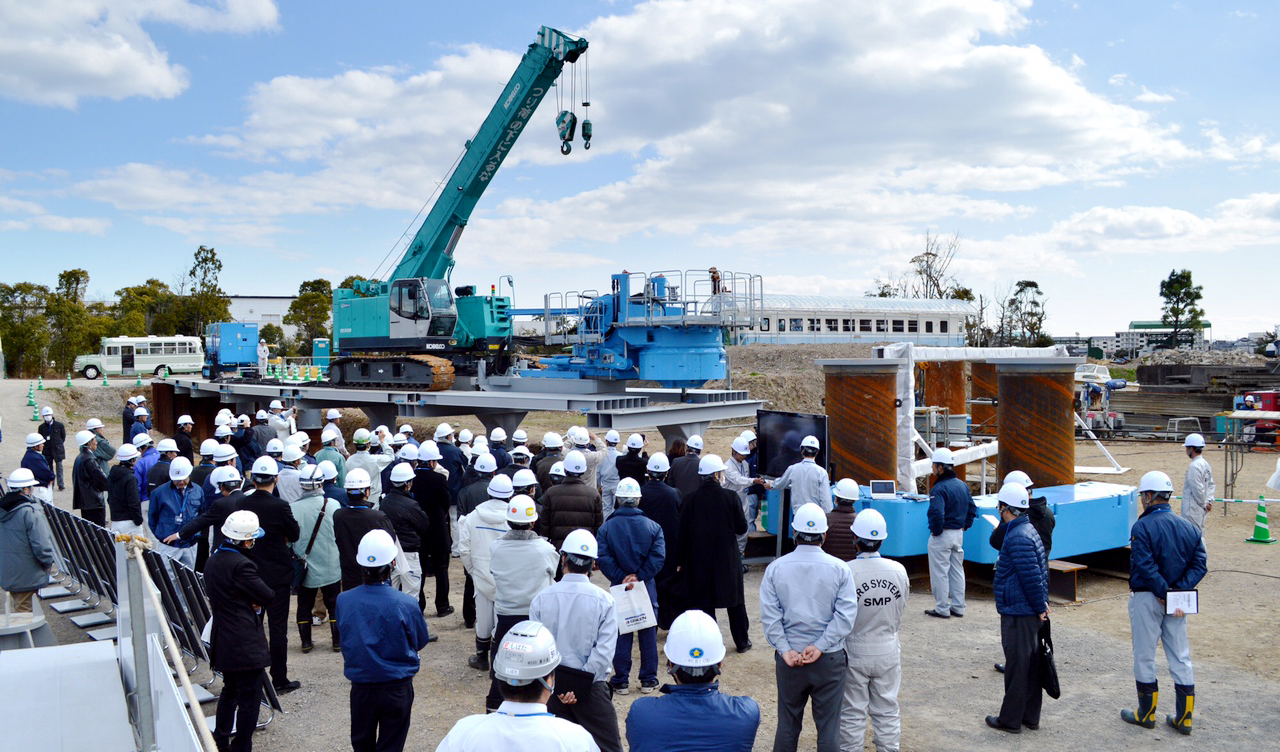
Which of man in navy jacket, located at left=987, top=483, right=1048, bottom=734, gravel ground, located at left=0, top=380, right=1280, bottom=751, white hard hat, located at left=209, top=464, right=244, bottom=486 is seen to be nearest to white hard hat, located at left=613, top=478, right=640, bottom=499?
gravel ground, located at left=0, top=380, right=1280, bottom=751

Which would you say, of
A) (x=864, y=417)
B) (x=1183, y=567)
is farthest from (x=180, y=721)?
(x=864, y=417)

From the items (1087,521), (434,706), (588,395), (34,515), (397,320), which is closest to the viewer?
(434,706)

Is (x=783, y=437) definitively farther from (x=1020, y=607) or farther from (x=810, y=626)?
(x=810, y=626)

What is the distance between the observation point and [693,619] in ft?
11.8

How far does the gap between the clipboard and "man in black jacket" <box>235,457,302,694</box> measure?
249 inches

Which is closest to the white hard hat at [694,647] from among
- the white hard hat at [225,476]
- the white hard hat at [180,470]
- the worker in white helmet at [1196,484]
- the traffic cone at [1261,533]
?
the white hard hat at [225,476]

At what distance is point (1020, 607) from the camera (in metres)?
5.81

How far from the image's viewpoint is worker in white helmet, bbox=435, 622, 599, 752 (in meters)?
2.84

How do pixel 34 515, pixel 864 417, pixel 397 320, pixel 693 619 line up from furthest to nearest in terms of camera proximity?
pixel 397 320
pixel 864 417
pixel 34 515
pixel 693 619

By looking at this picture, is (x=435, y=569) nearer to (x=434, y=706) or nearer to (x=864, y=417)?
(x=434, y=706)

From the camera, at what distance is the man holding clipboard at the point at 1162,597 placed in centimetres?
596

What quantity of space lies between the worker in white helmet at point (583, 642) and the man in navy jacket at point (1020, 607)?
2.85 meters

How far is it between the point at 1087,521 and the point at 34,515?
10689mm

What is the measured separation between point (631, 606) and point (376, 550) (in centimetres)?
223
